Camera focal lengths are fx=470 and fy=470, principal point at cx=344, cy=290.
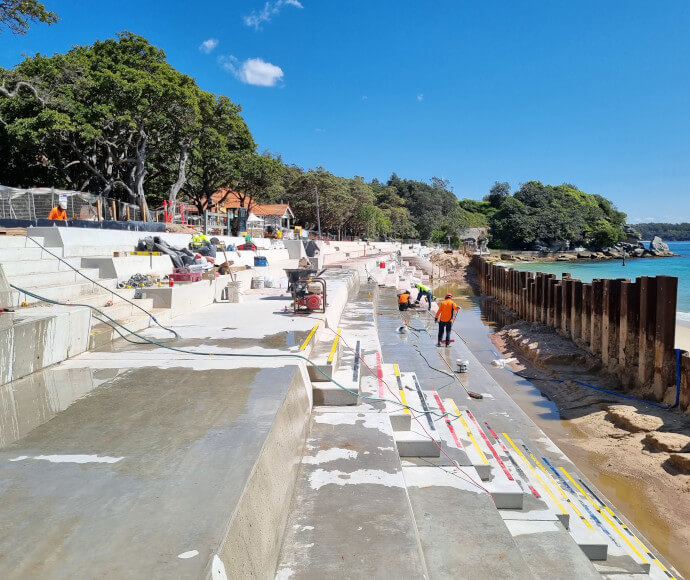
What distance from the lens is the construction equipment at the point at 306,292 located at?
29.0 feet

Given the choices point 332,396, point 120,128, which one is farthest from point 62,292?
point 120,128

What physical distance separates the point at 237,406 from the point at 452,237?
106 m

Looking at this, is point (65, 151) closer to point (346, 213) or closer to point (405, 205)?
point (346, 213)

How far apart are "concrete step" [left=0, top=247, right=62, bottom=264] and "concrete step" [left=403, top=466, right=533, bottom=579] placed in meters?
7.72

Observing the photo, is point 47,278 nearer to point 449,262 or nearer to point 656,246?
point 449,262

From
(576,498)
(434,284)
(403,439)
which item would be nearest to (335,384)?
(403,439)

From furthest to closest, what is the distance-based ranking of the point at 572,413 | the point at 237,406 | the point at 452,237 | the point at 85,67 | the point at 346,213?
the point at 452,237 < the point at 346,213 < the point at 85,67 < the point at 572,413 < the point at 237,406

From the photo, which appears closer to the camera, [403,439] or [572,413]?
[403,439]

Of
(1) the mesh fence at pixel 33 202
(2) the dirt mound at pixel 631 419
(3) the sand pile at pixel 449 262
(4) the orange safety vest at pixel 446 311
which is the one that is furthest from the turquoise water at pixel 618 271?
(1) the mesh fence at pixel 33 202

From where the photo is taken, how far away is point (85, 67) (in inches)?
895

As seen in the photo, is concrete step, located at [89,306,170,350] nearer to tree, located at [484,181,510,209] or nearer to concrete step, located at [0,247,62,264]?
concrete step, located at [0,247,62,264]

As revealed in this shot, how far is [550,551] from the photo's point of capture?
4.04 metres

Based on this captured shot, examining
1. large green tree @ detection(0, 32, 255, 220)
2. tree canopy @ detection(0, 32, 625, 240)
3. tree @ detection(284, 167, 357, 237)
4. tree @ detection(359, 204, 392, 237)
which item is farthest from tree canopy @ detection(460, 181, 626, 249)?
large green tree @ detection(0, 32, 255, 220)

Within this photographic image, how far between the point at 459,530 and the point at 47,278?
778 centimetres
